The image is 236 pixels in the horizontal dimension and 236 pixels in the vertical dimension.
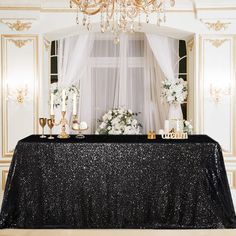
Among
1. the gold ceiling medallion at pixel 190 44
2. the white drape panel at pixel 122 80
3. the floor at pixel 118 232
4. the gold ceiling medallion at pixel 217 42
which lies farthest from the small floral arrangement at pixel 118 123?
the floor at pixel 118 232

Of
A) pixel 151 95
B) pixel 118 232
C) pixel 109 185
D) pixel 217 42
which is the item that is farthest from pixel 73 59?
pixel 118 232

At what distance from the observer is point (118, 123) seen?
6.60 metres

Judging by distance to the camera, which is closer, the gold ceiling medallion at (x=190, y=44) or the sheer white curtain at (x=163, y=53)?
the gold ceiling medallion at (x=190, y=44)

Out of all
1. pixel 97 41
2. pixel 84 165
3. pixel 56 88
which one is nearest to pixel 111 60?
pixel 97 41

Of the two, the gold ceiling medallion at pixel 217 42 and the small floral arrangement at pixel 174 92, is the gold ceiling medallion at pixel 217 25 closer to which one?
the gold ceiling medallion at pixel 217 42

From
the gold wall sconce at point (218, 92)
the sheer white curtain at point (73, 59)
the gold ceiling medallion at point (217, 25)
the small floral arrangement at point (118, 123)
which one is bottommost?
the small floral arrangement at point (118, 123)

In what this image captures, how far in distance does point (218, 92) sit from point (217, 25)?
1.07 m

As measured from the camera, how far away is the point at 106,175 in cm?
379

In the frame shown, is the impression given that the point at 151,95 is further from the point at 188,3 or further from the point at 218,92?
the point at 188,3

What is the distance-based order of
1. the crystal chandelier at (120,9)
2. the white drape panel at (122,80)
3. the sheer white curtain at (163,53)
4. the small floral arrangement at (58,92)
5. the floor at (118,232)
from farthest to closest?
the white drape panel at (122,80), the sheer white curtain at (163,53), the small floral arrangement at (58,92), the floor at (118,232), the crystal chandelier at (120,9)

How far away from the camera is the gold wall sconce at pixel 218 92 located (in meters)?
6.14

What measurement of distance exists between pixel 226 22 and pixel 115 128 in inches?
98.3

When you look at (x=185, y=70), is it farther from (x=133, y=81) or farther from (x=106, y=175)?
(x=106, y=175)

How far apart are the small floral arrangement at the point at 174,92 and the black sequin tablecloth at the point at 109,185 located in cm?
272
